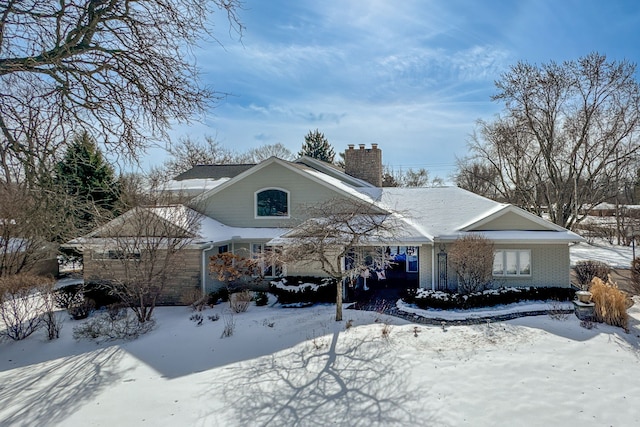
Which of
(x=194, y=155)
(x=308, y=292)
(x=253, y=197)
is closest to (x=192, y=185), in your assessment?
(x=253, y=197)

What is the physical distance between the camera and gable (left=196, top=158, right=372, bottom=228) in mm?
17531

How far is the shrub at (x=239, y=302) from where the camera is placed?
13.4 metres

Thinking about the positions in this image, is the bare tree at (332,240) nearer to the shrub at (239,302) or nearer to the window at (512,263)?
the shrub at (239,302)

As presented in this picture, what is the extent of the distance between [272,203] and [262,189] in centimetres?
82

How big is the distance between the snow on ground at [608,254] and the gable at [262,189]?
57.6 feet

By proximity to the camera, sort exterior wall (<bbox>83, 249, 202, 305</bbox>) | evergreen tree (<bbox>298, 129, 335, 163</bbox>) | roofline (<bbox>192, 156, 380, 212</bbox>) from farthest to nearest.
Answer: evergreen tree (<bbox>298, 129, 335, 163</bbox>) < roofline (<bbox>192, 156, 380, 212</bbox>) < exterior wall (<bbox>83, 249, 202, 305</bbox>)

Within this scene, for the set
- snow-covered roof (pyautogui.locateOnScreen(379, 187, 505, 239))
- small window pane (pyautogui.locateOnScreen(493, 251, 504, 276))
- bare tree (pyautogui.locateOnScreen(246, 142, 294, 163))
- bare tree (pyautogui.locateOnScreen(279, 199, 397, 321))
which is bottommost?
small window pane (pyautogui.locateOnScreen(493, 251, 504, 276))

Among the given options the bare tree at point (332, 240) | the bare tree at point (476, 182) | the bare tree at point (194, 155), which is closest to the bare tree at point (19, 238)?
the bare tree at point (332, 240)

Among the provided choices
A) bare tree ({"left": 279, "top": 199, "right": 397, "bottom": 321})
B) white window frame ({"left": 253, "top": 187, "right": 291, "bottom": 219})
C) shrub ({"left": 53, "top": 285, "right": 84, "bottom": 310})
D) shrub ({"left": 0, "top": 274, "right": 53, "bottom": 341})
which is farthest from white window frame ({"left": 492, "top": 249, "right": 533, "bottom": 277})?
shrub ({"left": 53, "top": 285, "right": 84, "bottom": 310})

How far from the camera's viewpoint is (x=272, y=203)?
17.9 m

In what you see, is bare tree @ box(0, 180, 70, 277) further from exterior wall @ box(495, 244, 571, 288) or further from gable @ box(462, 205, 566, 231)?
exterior wall @ box(495, 244, 571, 288)

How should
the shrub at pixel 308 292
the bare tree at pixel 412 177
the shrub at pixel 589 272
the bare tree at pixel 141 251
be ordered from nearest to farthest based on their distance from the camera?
the bare tree at pixel 141 251 < the shrub at pixel 308 292 < the shrub at pixel 589 272 < the bare tree at pixel 412 177

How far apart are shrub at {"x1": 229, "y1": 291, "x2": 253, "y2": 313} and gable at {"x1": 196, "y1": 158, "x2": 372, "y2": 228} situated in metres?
4.46

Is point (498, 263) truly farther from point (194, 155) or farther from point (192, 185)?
point (194, 155)
